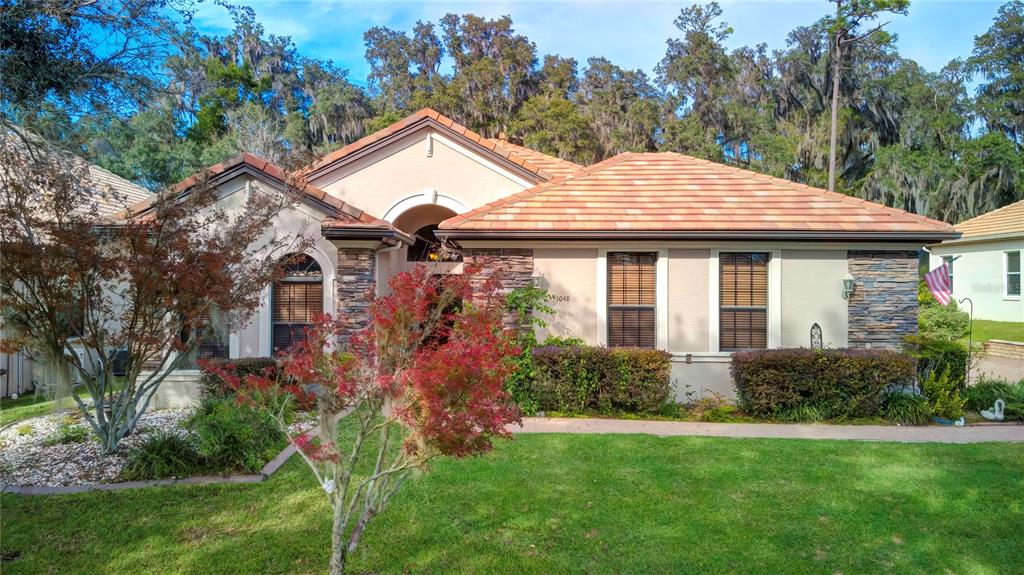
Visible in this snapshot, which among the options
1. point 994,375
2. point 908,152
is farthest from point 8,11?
point 908,152

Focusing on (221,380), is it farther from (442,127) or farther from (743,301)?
(743,301)

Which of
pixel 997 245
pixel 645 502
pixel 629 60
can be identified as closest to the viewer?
pixel 645 502

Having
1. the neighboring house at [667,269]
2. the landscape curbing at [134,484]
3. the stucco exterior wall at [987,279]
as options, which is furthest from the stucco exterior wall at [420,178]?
the stucco exterior wall at [987,279]

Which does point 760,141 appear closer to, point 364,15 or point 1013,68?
point 1013,68

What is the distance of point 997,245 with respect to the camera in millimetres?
19922

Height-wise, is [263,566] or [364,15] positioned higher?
[364,15]

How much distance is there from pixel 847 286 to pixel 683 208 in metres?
2.93

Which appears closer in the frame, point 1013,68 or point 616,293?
point 616,293

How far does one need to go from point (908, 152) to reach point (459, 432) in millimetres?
33145

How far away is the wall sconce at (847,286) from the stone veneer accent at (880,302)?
111 mm

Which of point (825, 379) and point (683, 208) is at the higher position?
point (683, 208)

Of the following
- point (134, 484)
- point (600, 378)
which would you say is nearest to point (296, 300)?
point (134, 484)

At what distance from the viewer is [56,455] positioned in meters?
6.49

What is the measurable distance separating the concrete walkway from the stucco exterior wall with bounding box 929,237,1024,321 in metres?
15.6
